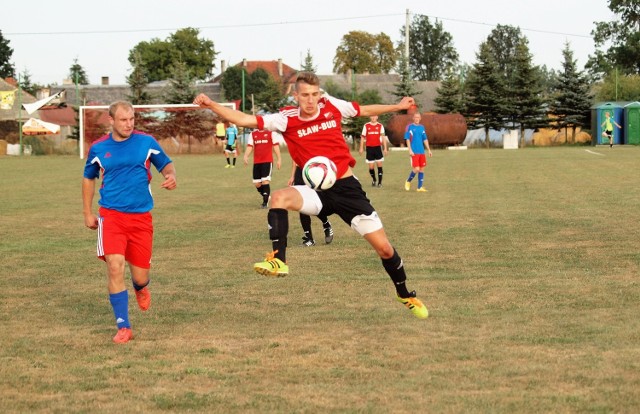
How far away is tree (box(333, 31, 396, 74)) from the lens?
123125 millimetres

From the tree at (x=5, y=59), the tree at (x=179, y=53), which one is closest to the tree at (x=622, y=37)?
the tree at (x=179, y=53)

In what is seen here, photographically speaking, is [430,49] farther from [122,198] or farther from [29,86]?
[122,198]

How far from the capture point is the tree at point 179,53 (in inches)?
4555

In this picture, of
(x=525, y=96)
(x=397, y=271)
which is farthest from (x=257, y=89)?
(x=397, y=271)

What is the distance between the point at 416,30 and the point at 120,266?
13841 cm

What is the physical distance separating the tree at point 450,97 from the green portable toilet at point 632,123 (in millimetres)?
13112

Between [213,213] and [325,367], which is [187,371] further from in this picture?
[213,213]

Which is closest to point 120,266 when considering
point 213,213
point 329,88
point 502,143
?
point 213,213

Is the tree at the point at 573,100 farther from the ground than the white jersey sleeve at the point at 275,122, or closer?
farther from the ground

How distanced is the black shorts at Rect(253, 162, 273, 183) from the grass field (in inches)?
137

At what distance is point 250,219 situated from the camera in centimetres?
1808

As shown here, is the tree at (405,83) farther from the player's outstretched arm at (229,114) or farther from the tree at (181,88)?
the player's outstretched arm at (229,114)

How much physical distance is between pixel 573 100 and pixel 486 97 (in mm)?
5950

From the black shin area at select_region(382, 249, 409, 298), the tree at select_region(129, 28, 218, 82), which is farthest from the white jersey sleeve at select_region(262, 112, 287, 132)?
the tree at select_region(129, 28, 218, 82)
